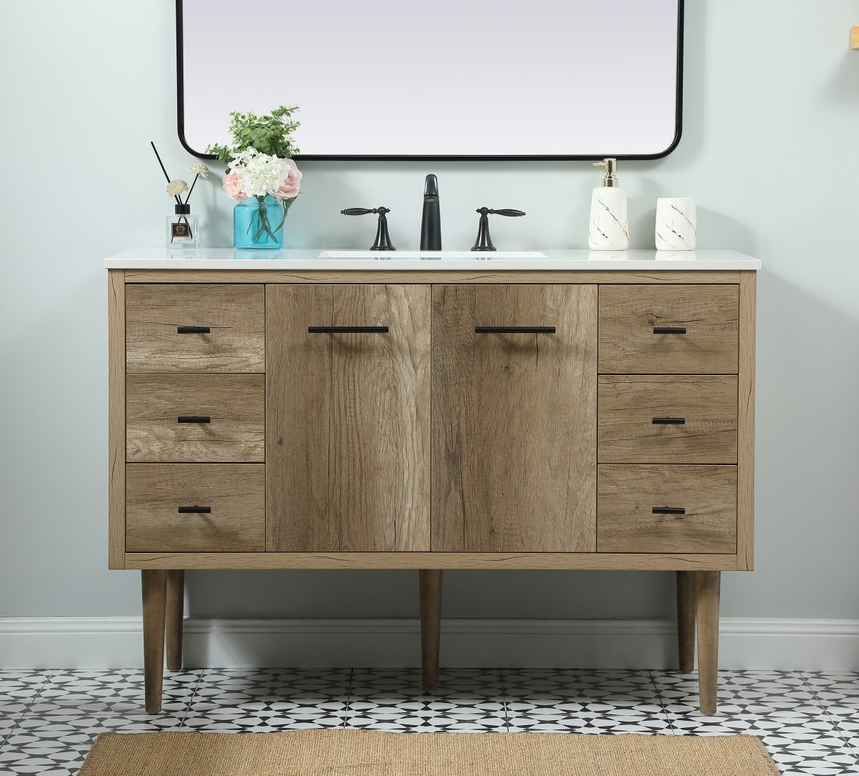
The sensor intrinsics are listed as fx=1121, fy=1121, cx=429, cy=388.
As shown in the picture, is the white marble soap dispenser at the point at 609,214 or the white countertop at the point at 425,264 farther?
the white marble soap dispenser at the point at 609,214

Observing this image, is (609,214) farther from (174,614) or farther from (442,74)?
(174,614)

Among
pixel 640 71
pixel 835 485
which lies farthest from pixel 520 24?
pixel 835 485

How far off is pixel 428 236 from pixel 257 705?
1.05 metres

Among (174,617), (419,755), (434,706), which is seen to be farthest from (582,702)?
(174,617)

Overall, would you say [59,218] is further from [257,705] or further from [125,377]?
[257,705]

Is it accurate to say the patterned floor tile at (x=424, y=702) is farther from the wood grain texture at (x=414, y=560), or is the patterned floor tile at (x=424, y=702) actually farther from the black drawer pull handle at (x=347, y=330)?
the black drawer pull handle at (x=347, y=330)

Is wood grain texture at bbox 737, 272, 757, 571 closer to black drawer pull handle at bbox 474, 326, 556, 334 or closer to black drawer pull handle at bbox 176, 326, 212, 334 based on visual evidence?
black drawer pull handle at bbox 474, 326, 556, 334

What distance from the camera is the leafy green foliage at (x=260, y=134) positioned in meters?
2.33

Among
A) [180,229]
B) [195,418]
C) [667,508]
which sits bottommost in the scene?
[667,508]

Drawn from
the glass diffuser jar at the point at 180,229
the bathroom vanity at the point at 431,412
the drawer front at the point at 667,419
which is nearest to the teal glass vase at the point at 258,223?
the glass diffuser jar at the point at 180,229

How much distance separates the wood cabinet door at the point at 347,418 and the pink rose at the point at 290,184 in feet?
1.06

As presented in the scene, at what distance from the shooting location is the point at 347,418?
2115 millimetres

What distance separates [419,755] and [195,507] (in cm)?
62

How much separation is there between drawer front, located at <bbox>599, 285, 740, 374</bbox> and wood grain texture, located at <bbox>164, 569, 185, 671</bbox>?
1.07 m
